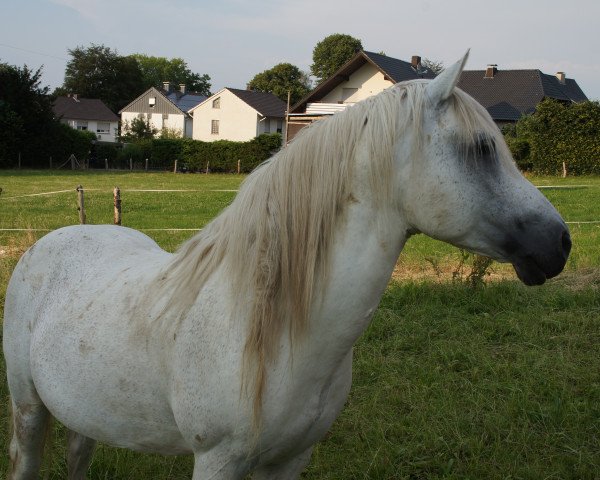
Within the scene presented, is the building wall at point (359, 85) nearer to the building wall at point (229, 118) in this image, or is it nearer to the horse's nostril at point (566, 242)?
the building wall at point (229, 118)

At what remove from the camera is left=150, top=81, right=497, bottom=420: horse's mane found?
1537 millimetres

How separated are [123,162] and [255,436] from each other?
38.6 m

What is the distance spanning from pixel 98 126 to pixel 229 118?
20.0 metres

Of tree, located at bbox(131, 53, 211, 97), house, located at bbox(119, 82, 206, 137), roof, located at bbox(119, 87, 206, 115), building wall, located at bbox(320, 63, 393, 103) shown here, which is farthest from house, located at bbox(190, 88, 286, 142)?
tree, located at bbox(131, 53, 211, 97)

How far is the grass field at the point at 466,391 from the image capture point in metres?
3.13

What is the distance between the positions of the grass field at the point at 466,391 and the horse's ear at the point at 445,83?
2.14 metres

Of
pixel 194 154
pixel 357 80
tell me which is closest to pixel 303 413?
pixel 357 80

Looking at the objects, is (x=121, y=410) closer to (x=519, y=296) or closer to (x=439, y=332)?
(x=439, y=332)

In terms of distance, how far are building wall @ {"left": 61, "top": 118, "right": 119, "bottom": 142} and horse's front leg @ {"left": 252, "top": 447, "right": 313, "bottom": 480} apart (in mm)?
62857

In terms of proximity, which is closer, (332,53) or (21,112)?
(21,112)

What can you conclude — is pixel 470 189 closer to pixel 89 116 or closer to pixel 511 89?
pixel 511 89

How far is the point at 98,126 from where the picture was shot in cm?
→ 6241

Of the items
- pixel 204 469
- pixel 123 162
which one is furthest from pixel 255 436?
pixel 123 162

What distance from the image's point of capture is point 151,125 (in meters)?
52.0
